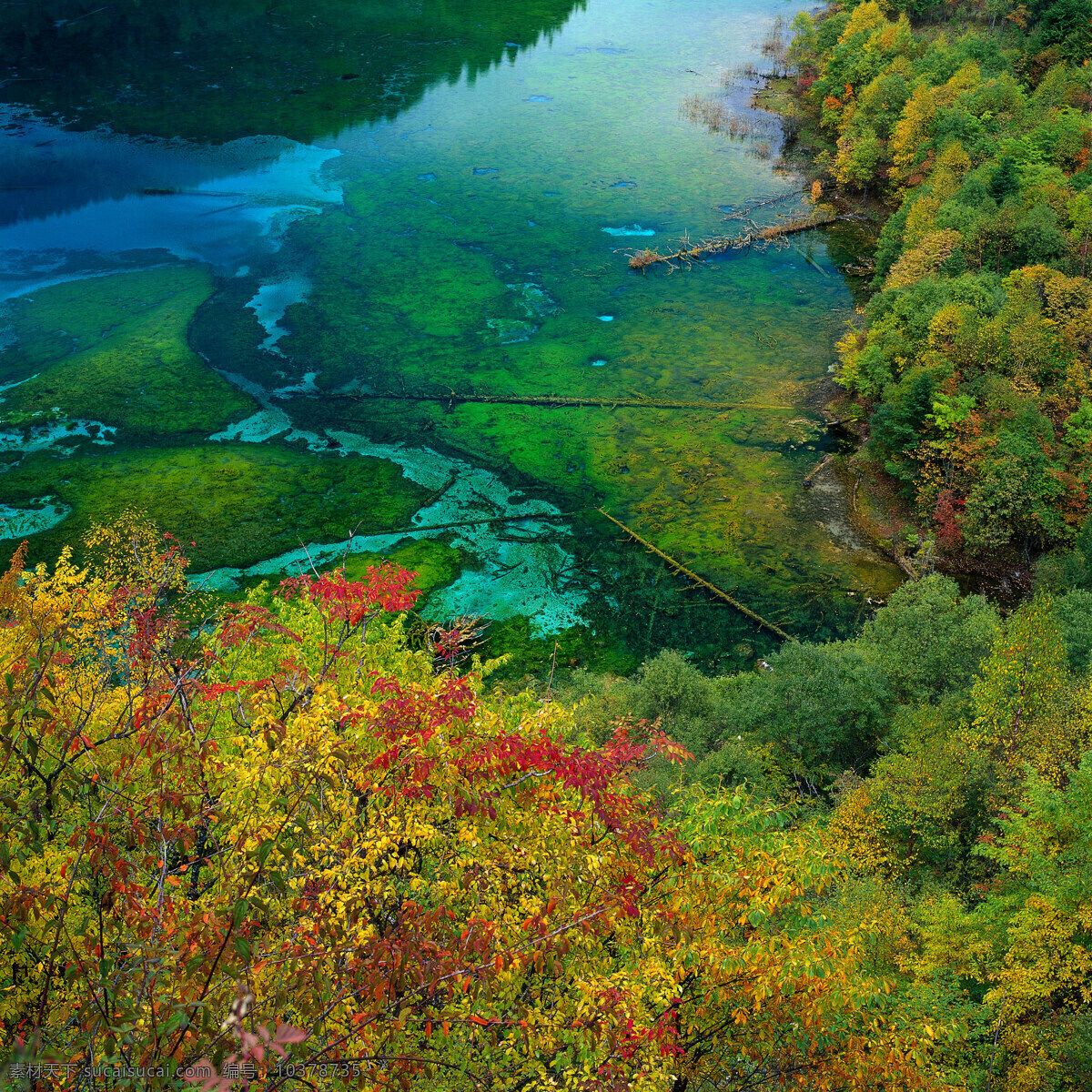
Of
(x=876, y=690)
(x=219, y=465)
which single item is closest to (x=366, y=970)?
(x=876, y=690)

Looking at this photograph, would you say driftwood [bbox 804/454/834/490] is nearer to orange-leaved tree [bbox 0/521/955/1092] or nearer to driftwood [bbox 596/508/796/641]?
driftwood [bbox 596/508/796/641]

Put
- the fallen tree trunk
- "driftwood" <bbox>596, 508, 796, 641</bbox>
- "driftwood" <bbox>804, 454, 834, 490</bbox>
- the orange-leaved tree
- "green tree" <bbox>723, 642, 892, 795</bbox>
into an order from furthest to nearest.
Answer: the fallen tree trunk, "driftwood" <bbox>804, 454, 834, 490</bbox>, "driftwood" <bbox>596, 508, 796, 641</bbox>, "green tree" <bbox>723, 642, 892, 795</bbox>, the orange-leaved tree

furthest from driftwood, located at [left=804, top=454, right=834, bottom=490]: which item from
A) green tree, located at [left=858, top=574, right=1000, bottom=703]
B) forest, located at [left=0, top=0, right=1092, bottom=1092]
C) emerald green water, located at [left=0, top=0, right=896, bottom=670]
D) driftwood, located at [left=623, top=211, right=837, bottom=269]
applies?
driftwood, located at [left=623, top=211, right=837, bottom=269]

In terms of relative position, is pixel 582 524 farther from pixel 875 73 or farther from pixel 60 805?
pixel 875 73

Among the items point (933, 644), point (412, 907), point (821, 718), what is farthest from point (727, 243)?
point (412, 907)

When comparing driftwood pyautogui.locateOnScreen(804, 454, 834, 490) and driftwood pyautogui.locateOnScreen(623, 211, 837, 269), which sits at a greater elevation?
driftwood pyautogui.locateOnScreen(623, 211, 837, 269)

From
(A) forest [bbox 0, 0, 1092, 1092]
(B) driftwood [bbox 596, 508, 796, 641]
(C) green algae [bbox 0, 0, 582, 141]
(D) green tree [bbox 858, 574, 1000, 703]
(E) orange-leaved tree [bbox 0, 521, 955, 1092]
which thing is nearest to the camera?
(E) orange-leaved tree [bbox 0, 521, 955, 1092]

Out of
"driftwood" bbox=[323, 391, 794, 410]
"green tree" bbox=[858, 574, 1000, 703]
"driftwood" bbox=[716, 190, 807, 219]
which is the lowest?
"driftwood" bbox=[323, 391, 794, 410]
